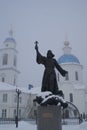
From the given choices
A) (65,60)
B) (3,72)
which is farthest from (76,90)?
(3,72)

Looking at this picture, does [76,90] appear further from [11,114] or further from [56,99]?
[56,99]

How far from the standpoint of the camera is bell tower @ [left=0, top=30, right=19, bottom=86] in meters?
58.8

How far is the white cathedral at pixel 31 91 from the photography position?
1911 inches

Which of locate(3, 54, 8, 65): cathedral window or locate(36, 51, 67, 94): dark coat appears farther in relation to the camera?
locate(3, 54, 8, 65): cathedral window

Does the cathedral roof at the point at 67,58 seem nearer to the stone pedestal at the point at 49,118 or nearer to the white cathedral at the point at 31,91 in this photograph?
the white cathedral at the point at 31,91

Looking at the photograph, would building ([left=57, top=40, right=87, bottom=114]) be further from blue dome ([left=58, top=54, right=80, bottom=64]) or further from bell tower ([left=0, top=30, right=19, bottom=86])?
bell tower ([left=0, top=30, right=19, bottom=86])

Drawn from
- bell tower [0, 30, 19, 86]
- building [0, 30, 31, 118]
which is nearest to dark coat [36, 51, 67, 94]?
building [0, 30, 31, 118]

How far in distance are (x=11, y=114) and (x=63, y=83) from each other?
47.6ft

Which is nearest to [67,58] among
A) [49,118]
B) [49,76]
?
[49,76]

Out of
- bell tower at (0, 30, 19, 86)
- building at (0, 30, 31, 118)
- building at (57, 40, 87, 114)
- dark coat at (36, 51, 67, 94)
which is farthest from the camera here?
bell tower at (0, 30, 19, 86)

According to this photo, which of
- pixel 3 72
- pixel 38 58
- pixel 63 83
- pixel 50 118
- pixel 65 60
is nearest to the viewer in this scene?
pixel 50 118

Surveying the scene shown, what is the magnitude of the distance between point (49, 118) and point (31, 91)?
51.8 meters

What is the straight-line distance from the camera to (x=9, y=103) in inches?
1980

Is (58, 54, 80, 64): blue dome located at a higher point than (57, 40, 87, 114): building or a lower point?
higher
